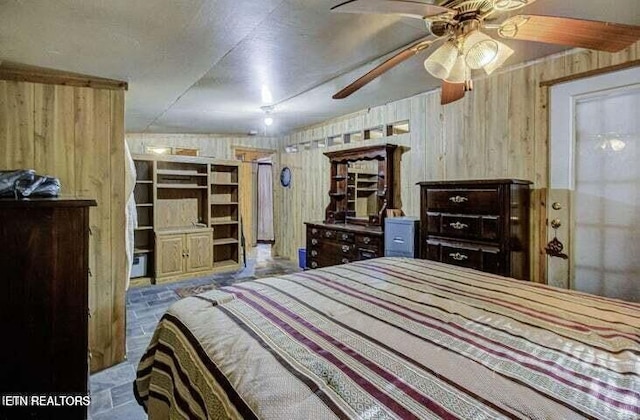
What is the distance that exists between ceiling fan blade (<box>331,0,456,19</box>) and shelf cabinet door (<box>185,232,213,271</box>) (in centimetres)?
436

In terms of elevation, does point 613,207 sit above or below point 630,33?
below

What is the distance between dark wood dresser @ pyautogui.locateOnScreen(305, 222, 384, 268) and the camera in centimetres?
382

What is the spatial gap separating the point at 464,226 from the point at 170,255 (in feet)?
12.7

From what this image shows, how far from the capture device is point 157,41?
2.16m

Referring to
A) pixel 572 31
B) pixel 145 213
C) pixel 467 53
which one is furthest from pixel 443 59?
pixel 145 213

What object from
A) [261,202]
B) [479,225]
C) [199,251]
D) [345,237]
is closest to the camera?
[479,225]

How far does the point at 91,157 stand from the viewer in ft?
8.59

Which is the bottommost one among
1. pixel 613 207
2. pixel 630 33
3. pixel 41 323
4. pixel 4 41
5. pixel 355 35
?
pixel 41 323

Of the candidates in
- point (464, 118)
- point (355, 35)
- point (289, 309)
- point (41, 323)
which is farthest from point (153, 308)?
point (464, 118)

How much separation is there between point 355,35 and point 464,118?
5.36ft

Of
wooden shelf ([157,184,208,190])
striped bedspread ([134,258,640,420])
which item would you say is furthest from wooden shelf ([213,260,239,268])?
striped bedspread ([134,258,640,420])

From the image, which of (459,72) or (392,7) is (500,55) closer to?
(459,72)

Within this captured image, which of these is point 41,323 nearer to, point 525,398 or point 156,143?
point 525,398

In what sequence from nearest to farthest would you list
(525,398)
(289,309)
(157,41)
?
(525,398)
(289,309)
(157,41)
